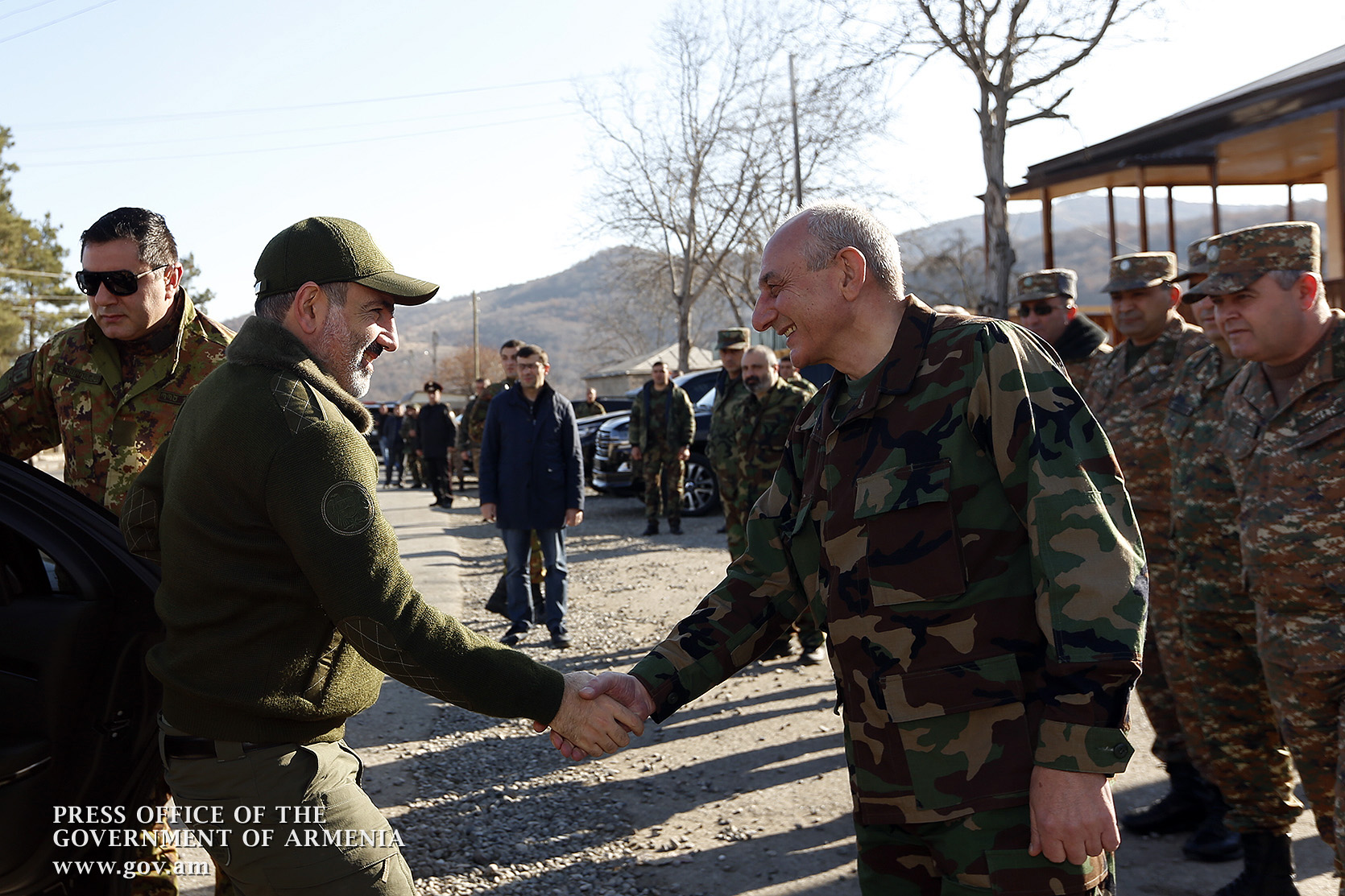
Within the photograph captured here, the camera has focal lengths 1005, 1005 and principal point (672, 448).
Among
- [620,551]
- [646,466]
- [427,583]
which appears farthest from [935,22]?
[427,583]

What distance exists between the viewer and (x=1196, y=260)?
516cm

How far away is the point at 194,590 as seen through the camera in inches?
80.0

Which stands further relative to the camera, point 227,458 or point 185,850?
point 185,850

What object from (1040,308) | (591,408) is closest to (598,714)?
(1040,308)

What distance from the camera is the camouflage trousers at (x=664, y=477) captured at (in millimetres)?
13438

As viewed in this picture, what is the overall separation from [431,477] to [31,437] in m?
14.9

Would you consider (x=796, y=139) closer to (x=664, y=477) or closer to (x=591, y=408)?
(x=591, y=408)

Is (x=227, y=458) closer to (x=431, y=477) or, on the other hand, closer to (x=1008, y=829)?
(x=1008, y=829)

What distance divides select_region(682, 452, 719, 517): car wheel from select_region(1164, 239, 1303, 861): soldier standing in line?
1115cm

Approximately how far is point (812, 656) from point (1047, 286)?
298 cm

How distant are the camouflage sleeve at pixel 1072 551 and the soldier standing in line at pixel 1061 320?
13.4ft

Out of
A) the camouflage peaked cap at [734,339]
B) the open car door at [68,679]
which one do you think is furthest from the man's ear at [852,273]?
the camouflage peaked cap at [734,339]

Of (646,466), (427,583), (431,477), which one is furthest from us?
(431,477)

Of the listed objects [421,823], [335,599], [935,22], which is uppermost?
[935,22]
